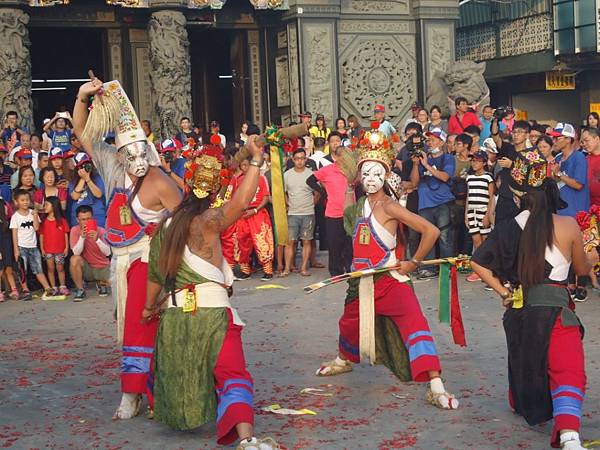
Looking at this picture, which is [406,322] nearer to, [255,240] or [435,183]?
[435,183]

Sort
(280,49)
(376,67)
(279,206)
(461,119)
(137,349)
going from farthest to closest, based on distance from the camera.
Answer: (376,67) < (280,49) < (461,119) < (279,206) < (137,349)

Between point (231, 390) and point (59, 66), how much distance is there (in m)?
21.9

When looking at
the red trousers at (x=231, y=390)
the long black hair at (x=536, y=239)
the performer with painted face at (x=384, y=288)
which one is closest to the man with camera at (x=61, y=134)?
the performer with painted face at (x=384, y=288)

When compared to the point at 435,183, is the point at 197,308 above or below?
below

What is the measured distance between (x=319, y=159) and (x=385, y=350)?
26.5 feet

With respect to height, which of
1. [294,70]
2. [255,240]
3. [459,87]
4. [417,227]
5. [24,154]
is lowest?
[255,240]

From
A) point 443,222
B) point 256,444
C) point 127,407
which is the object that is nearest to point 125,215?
point 127,407

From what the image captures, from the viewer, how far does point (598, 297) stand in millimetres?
10445

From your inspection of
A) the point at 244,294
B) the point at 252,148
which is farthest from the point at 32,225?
the point at 252,148

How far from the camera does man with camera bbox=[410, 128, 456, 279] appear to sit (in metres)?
12.3

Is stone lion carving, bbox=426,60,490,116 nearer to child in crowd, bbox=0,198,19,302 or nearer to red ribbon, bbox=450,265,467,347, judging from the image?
child in crowd, bbox=0,198,19,302

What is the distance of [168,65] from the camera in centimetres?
1936

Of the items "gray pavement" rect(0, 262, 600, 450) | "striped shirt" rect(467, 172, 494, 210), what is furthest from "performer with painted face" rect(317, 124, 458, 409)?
"striped shirt" rect(467, 172, 494, 210)

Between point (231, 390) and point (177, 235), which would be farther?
point (177, 235)
